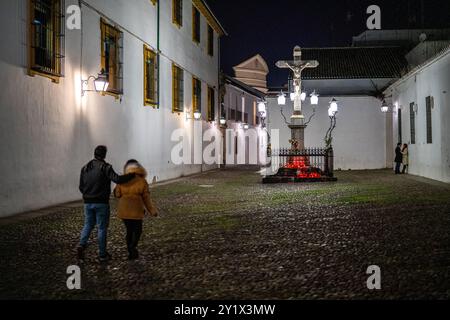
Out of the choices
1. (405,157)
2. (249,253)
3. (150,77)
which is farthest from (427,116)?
(249,253)

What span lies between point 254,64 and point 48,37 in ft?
143

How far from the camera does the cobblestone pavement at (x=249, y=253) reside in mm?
5340

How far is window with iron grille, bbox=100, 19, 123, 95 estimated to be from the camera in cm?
1580

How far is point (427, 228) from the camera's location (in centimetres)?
889

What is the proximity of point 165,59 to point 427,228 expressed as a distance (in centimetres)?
1492

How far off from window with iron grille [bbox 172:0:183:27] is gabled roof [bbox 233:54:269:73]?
29.8 metres

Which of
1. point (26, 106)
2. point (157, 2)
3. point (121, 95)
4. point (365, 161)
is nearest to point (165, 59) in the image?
point (157, 2)

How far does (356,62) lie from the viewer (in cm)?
3703

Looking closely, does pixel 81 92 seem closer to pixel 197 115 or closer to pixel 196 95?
pixel 197 115

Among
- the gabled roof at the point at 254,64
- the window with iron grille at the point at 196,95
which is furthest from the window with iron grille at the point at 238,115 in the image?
the window with iron grille at the point at 196,95

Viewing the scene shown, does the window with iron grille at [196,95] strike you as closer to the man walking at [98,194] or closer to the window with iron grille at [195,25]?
the window with iron grille at [195,25]

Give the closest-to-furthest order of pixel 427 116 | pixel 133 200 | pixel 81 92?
1. pixel 133 200
2. pixel 81 92
3. pixel 427 116

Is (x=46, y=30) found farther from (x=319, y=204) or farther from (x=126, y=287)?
(x=126, y=287)
